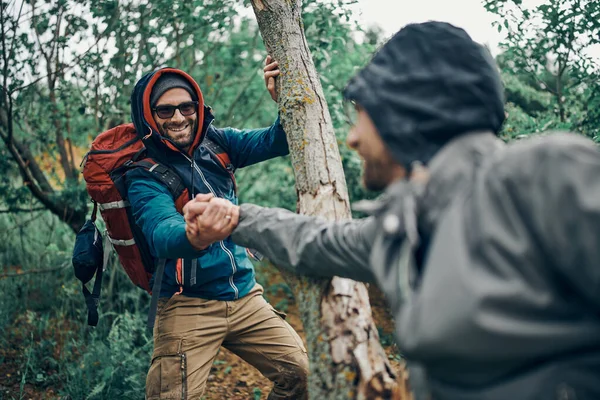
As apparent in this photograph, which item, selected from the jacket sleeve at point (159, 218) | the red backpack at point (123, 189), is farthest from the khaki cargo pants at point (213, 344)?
the jacket sleeve at point (159, 218)

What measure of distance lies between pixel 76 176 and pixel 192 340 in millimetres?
3430

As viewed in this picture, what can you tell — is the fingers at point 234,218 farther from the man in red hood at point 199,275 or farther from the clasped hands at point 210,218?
the man in red hood at point 199,275

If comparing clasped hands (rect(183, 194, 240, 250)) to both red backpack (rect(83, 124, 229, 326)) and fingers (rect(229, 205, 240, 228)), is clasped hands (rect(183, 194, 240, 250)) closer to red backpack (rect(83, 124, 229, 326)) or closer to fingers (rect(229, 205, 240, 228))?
fingers (rect(229, 205, 240, 228))

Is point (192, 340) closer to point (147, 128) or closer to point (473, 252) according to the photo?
point (147, 128)

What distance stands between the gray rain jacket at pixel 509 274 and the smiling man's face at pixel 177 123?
2193 mm

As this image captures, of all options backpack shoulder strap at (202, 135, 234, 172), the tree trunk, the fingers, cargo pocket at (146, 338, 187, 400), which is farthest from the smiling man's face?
cargo pocket at (146, 338, 187, 400)

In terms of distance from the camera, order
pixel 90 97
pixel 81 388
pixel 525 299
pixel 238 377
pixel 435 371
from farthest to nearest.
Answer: pixel 90 97 < pixel 238 377 < pixel 81 388 < pixel 435 371 < pixel 525 299

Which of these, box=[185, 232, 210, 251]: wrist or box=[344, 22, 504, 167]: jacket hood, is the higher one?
box=[344, 22, 504, 167]: jacket hood

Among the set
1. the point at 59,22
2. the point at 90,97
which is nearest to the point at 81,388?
the point at 90,97

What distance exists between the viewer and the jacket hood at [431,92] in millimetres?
1574

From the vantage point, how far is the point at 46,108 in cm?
578

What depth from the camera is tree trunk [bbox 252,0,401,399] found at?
2.05 meters

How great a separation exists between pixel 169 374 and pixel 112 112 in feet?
10.9

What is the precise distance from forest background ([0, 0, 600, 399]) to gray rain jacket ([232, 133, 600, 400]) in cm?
308
